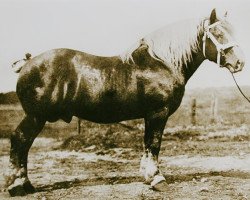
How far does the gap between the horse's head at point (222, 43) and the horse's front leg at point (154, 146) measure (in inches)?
29.6

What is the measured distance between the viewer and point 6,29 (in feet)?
14.9

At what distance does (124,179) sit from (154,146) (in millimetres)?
616

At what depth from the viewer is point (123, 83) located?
146 inches

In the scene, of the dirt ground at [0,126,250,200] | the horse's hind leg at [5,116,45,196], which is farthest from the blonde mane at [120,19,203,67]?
the dirt ground at [0,126,250,200]

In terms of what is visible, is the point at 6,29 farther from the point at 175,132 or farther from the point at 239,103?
the point at 239,103

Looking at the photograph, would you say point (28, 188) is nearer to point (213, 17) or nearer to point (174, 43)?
point (174, 43)

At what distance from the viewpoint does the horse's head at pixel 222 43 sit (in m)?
3.72

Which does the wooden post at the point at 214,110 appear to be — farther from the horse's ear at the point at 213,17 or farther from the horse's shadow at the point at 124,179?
the horse's ear at the point at 213,17

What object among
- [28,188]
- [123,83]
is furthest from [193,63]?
[28,188]

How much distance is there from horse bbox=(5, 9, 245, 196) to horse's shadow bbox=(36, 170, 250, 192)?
27 cm

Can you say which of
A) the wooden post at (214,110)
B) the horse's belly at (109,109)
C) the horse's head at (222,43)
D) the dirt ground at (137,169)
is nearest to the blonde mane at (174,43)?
the horse's head at (222,43)

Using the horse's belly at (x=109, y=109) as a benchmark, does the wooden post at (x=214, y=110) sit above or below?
below

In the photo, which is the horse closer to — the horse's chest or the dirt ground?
the horse's chest

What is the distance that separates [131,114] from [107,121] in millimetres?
248
